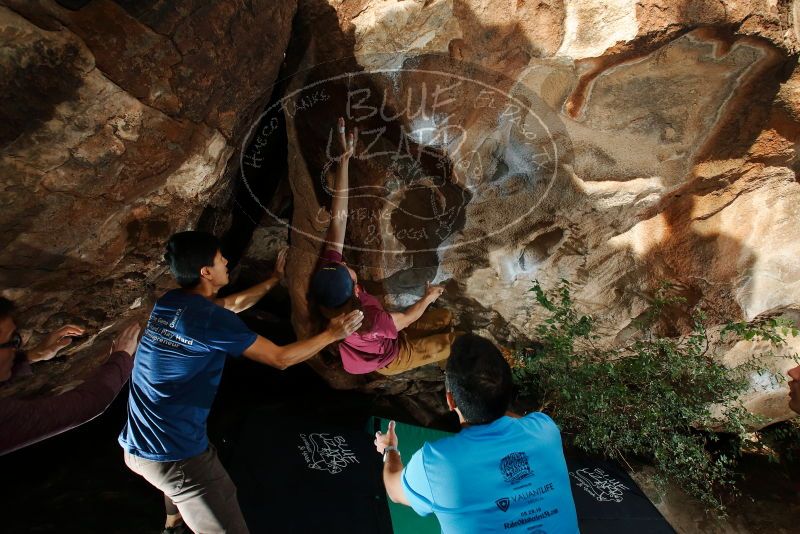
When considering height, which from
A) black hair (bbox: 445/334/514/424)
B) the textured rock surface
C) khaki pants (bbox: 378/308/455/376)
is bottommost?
khaki pants (bbox: 378/308/455/376)

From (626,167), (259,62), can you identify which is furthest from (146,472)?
(626,167)

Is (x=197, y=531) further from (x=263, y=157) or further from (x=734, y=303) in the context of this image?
(x=734, y=303)

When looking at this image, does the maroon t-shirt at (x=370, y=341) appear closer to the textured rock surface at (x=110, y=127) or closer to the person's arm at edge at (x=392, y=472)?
the person's arm at edge at (x=392, y=472)

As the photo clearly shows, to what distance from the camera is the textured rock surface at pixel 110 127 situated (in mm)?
1771

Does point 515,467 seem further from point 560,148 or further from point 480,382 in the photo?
point 560,148

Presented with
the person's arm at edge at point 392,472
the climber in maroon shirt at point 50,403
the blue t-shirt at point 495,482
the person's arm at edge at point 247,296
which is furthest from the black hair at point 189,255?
the blue t-shirt at point 495,482

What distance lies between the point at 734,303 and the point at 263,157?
11.8ft

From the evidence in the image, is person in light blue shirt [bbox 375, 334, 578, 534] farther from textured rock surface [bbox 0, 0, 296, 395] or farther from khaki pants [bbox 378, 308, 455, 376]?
textured rock surface [bbox 0, 0, 296, 395]

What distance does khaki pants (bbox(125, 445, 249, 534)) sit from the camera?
7.51ft

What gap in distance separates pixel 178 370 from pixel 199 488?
0.72 meters

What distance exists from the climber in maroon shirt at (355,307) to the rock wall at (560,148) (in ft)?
0.39

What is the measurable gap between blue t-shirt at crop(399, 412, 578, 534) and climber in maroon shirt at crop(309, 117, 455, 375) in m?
1.33

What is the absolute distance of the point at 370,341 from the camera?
125 inches

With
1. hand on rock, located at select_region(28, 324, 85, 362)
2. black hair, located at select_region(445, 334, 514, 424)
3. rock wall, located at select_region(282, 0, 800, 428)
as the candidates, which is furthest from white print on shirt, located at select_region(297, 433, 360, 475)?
black hair, located at select_region(445, 334, 514, 424)
